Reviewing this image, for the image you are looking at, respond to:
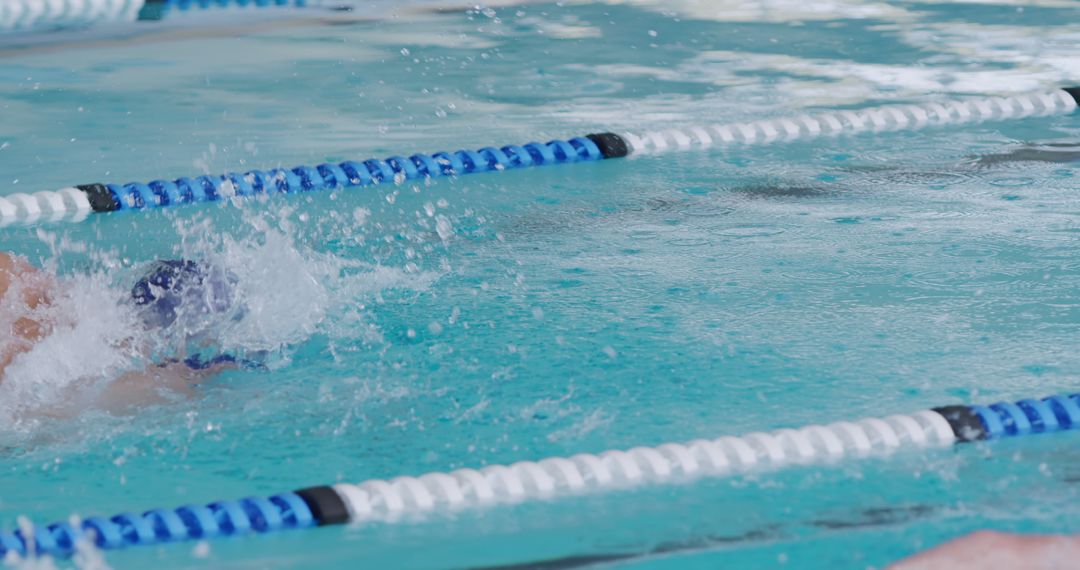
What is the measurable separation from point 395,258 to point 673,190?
0.85 m

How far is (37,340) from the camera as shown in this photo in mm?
2559

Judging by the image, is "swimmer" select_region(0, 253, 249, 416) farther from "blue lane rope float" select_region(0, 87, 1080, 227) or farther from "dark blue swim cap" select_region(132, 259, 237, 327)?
"blue lane rope float" select_region(0, 87, 1080, 227)

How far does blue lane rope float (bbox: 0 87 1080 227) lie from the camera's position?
378 cm

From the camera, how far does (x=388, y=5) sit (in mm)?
6434

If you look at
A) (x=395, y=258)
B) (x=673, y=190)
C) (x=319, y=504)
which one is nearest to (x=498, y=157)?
(x=673, y=190)

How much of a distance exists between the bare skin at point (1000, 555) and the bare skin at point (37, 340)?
1.36 meters

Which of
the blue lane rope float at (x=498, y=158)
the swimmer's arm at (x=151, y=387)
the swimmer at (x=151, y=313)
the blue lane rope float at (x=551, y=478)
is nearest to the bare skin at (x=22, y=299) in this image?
the swimmer at (x=151, y=313)

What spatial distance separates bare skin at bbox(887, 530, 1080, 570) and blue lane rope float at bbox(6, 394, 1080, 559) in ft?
1.98

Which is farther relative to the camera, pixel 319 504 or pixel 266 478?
pixel 266 478

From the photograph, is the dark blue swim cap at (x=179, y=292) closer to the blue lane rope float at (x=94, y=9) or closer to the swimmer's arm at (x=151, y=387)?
the swimmer's arm at (x=151, y=387)

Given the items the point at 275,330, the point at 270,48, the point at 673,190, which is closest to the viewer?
the point at 275,330

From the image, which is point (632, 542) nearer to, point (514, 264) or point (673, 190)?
point (514, 264)

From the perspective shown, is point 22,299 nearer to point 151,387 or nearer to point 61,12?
point 151,387

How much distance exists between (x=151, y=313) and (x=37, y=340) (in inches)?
8.1
